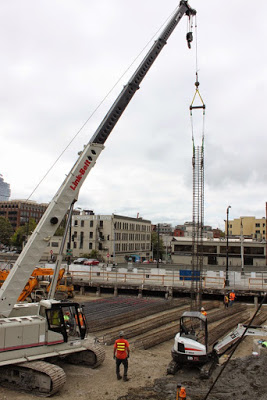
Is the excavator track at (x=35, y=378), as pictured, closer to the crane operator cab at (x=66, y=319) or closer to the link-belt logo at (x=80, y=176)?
the crane operator cab at (x=66, y=319)

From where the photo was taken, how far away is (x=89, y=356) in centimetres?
1212

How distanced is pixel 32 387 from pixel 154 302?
57.7 feet

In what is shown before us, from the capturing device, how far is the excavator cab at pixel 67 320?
1123 centimetres

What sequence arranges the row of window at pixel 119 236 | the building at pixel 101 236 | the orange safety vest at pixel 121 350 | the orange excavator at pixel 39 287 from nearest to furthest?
the orange safety vest at pixel 121 350 → the orange excavator at pixel 39 287 → the building at pixel 101 236 → the row of window at pixel 119 236

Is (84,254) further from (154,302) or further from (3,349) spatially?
(3,349)

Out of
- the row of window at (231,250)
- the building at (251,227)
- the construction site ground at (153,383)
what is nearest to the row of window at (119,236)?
the row of window at (231,250)

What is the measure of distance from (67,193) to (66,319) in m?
4.66

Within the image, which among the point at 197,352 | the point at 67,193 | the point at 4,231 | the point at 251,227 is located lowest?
the point at 197,352

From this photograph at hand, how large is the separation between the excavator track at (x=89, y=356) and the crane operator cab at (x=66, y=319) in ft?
1.94

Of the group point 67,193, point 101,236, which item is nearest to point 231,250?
point 101,236

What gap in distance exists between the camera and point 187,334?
12.1m

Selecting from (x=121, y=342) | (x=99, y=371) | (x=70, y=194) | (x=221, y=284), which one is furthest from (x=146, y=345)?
(x=221, y=284)

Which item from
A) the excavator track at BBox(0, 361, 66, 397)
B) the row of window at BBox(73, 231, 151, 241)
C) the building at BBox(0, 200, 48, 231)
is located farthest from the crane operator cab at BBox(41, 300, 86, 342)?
the building at BBox(0, 200, 48, 231)

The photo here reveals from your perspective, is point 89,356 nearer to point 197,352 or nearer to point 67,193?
point 197,352
